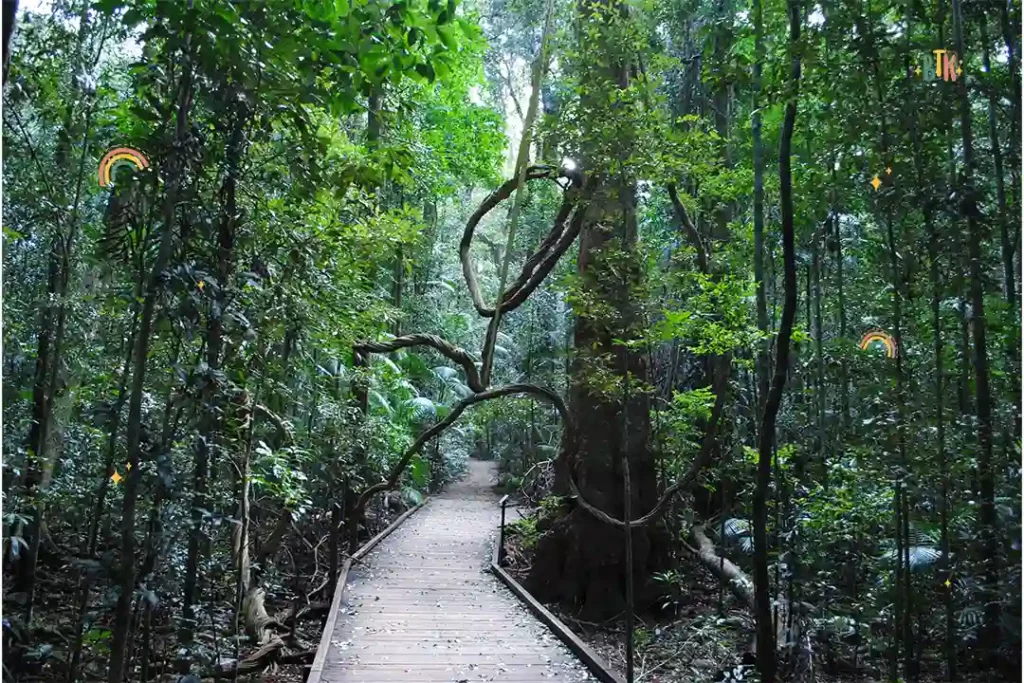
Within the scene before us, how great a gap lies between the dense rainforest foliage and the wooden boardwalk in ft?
2.40

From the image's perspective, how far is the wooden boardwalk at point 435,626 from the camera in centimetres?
529

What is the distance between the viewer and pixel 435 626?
21.8 ft

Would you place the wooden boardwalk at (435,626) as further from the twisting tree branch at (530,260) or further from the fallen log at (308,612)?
the twisting tree branch at (530,260)

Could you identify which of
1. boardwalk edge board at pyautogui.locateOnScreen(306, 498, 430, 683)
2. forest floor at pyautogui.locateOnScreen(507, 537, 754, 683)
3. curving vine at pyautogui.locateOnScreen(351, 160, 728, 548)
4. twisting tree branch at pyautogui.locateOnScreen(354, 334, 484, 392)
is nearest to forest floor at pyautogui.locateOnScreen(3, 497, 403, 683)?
boardwalk edge board at pyautogui.locateOnScreen(306, 498, 430, 683)

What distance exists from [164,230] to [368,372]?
17.6ft

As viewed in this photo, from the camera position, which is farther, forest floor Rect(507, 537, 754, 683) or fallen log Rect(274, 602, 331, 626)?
A: fallen log Rect(274, 602, 331, 626)

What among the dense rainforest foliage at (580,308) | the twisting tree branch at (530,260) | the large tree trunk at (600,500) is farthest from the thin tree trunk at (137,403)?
the large tree trunk at (600,500)

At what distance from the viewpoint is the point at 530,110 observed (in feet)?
17.8

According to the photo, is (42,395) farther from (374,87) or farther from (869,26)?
(869,26)

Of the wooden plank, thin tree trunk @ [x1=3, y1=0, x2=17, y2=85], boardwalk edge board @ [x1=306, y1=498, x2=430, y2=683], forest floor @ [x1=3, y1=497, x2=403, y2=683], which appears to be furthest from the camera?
boardwalk edge board @ [x1=306, y1=498, x2=430, y2=683]

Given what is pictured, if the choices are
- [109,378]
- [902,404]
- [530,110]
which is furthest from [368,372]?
[902,404]

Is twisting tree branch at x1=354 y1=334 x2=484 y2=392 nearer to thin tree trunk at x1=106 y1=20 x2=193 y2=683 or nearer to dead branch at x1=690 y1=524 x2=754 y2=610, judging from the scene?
dead branch at x1=690 y1=524 x2=754 y2=610

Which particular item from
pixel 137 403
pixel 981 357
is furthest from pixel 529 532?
pixel 137 403

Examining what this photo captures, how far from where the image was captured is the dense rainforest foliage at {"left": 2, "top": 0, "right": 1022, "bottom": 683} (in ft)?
9.80
